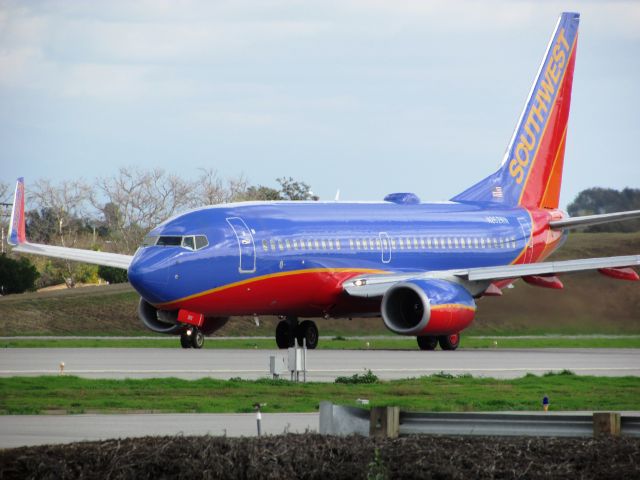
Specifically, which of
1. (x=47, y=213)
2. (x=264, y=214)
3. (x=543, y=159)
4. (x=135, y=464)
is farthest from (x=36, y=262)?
(x=135, y=464)

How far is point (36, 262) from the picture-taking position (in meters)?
102

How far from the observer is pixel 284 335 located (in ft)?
147

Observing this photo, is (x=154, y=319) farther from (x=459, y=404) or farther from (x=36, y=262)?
(x=36, y=262)

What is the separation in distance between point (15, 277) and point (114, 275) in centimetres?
1058

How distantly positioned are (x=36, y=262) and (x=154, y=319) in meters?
59.4

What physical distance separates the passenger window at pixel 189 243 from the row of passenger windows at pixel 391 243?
89.2 inches

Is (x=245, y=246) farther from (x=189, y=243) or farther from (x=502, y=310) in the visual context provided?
(x=502, y=310)

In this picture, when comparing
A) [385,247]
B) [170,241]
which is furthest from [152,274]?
[385,247]

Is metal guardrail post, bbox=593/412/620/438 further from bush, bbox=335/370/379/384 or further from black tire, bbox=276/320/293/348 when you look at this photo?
black tire, bbox=276/320/293/348

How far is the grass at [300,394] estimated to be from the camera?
23.5 metres

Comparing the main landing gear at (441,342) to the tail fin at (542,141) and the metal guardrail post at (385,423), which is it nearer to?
the tail fin at (542,141)

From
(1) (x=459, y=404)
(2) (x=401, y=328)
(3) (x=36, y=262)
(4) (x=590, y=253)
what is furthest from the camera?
(3) (x=36, y=262)

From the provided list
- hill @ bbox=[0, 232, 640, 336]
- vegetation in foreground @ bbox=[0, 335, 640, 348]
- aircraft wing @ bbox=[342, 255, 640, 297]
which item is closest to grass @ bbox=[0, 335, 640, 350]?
vegetation in foreground @ bbox=[0, 335, 640, 348]

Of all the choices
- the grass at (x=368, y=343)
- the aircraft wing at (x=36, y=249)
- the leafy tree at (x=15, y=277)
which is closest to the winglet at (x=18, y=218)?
the aircraft wing at (x=36, y=249)
